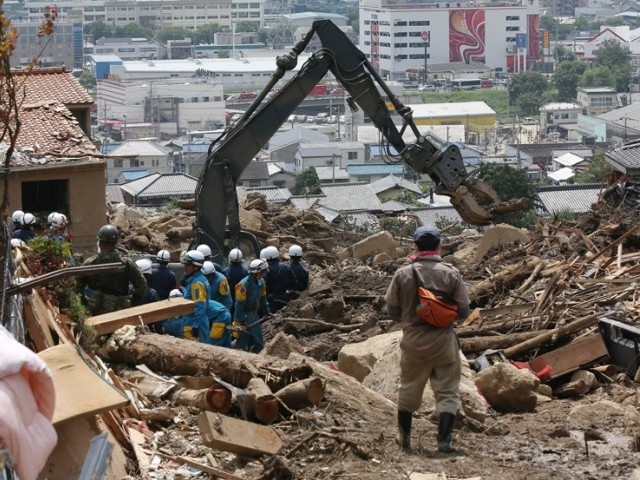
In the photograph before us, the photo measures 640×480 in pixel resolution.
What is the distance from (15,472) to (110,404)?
1.83m

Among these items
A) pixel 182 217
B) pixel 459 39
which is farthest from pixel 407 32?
pixel 182 217

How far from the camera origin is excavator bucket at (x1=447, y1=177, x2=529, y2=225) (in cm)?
1755

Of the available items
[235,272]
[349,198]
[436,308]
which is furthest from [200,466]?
[349,198]

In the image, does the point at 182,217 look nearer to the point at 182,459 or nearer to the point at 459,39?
the point at 182,459

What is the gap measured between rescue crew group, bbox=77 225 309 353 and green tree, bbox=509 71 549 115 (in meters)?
112

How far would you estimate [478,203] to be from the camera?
698 inches

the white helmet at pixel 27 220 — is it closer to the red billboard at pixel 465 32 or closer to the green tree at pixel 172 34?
the red billboard at pixel 465 32

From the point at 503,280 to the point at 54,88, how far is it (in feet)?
43.4

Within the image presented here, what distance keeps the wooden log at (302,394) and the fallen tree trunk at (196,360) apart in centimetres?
23

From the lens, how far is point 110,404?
6852mm

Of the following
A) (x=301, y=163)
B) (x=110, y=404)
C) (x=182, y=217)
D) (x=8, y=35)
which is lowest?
(x=301, y=163)

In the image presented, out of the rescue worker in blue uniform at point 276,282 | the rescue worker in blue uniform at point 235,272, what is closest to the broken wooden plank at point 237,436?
the rescue worker in blue uniform at point 235,272

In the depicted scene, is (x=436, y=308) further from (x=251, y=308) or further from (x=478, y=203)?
(x=478, y=203)

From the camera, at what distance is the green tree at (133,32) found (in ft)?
617
